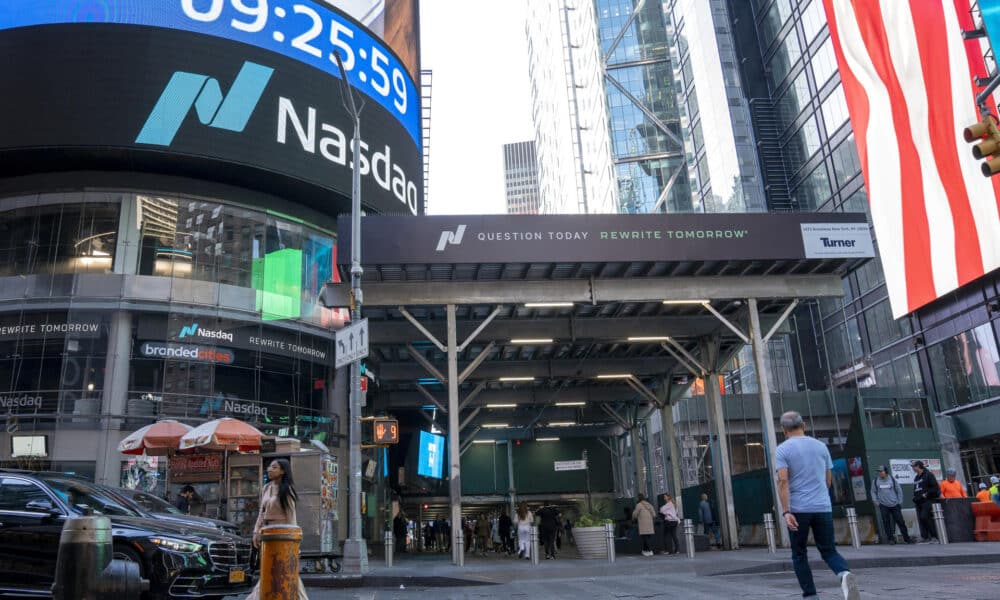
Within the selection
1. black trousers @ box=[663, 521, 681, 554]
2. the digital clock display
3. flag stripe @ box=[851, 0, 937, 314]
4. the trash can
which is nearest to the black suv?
black trousers @ box=[663, 521, 681, 554]

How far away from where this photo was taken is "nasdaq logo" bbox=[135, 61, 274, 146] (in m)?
26.6

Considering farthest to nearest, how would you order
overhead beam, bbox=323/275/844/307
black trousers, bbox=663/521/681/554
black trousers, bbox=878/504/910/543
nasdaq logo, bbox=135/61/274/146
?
nasdaq logo, bbox=135/61/274/146, black trousers, bbox=663/521/681/554, overhead beam, bbox=323/275/844/307, black trousers, bbox=878/504/910/543

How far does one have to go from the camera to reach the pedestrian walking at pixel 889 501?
706 inches

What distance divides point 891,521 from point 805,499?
46.1ft

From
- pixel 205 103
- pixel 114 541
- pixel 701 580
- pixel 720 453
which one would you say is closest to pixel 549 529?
pixel 720 453

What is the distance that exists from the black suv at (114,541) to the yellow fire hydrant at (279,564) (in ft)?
9.96

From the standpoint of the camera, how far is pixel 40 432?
23.8 meters

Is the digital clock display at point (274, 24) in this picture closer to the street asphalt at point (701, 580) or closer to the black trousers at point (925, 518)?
the street asphalt at point (701, 580)

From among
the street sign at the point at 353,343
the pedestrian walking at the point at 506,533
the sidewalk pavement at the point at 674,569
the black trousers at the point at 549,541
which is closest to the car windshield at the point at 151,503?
the sidewalk pavement at the point at 674,569

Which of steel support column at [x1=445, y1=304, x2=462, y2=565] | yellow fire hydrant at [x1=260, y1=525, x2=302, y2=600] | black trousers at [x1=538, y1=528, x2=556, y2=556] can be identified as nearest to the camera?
yellow fire hydrant at [x1=260, y1=525, x2=302, y2=600]

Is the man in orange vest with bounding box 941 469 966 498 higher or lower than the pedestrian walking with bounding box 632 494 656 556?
higher

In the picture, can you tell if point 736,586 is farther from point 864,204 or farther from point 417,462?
point 864,204

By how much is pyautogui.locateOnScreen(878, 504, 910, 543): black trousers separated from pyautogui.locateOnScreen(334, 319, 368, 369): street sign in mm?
13114

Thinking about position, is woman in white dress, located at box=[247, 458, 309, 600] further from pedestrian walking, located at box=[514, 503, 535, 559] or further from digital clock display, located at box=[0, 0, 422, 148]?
digital clock display, located at box=[0, 0, 422, 148]
